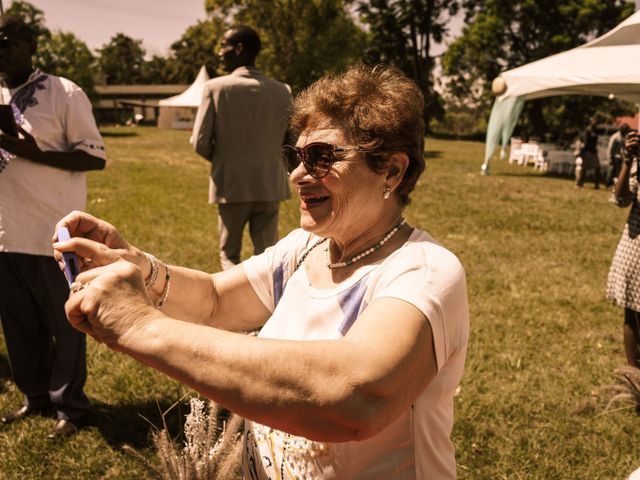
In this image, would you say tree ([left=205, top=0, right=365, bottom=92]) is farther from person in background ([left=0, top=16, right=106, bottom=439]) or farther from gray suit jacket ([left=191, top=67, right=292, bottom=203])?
person in background ([left=0, top=16, right=106, bottom=439])

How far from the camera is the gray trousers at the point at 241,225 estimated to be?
16.4ft

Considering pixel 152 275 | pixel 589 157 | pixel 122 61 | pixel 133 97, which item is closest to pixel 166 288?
pixel 152 275

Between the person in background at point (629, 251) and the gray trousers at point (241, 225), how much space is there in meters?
2.86

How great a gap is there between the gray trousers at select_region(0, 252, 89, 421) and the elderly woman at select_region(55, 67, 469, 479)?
167 centimetres

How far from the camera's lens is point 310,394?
1.06 meters

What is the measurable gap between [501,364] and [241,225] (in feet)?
8.33

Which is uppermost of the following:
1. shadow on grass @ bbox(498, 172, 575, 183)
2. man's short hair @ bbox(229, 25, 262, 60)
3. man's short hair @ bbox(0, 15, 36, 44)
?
man's short hair @ bbox(229, 25, 262, 60)

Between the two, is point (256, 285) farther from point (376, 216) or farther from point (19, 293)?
point (19, 293)

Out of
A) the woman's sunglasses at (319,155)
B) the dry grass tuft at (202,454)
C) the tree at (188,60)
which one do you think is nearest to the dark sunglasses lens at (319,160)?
the woman's sunglasses at (319,155)

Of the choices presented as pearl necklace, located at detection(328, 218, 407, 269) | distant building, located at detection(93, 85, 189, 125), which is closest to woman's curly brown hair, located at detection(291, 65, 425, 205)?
pearl necklace, located at detection(328, 218, 407, 269)

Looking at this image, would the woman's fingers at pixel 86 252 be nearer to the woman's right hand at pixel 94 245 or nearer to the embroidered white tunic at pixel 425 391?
the woman's right hand at pixel 94 245

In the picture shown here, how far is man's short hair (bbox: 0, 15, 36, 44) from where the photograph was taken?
3008 mm

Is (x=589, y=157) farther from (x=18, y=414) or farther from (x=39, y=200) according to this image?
(x=18, y=414)

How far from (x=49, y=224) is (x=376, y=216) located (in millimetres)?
2316
